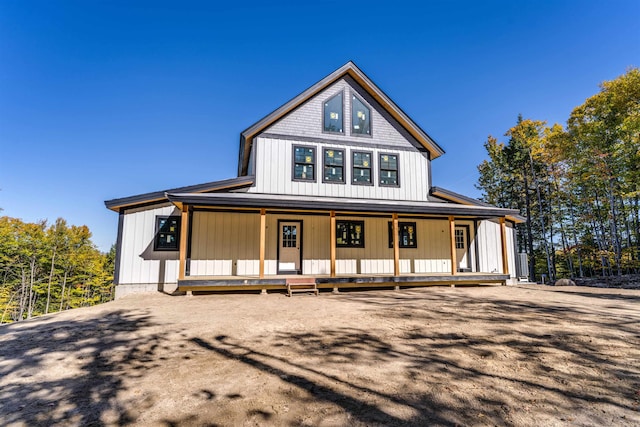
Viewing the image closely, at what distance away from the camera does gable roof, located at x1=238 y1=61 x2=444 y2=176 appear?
12727 mm

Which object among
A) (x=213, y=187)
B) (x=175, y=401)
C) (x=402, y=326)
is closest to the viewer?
(x=175, y=401)

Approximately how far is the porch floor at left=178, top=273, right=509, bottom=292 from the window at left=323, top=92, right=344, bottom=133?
257 inches

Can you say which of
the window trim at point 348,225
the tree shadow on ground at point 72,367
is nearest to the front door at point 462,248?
the window trim at point 348,225

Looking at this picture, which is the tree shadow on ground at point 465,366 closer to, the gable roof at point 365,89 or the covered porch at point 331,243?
the covered porch at point 331,243

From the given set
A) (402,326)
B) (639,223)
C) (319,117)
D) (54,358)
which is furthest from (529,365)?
(639,223)

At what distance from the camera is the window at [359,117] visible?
45.4 feet

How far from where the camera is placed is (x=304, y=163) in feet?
42.6

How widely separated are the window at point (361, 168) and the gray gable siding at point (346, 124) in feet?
1.98

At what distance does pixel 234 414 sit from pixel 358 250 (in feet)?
34.5

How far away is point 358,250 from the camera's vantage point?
513 inches

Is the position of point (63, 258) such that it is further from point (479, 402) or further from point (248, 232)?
point (479, 402)

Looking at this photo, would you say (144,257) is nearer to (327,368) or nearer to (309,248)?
(309,248)

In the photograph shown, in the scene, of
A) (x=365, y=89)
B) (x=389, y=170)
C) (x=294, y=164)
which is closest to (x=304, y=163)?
(x=294, y=164)

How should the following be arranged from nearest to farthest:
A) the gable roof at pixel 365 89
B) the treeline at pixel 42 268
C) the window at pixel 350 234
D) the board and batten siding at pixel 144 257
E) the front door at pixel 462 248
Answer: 1. the board and batten siding at pixel 144 257
2. the gable roof at pixel 365 89
3. the window at pixel 350 234
4. the front door at pixel 462 248
5. the treeline at pixel 42 268
